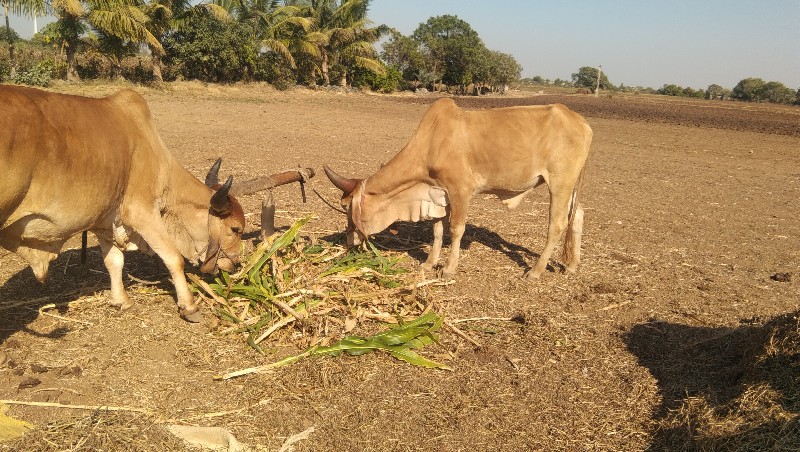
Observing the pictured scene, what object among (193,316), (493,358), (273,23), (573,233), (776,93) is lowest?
(493,358)

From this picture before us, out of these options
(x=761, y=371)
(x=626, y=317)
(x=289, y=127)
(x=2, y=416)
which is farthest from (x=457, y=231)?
(x=289, y=127)

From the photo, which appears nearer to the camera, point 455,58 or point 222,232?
point 222,232

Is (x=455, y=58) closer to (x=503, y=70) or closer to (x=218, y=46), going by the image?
(x=503, y=70)

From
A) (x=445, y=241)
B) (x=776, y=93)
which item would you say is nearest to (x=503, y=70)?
(x=776, y=93)

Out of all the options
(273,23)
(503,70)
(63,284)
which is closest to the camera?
(63,284)

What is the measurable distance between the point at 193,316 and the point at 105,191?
52.1 inches

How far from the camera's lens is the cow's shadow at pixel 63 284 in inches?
212

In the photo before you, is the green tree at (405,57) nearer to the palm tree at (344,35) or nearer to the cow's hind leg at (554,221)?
the palm tree at (344,35)

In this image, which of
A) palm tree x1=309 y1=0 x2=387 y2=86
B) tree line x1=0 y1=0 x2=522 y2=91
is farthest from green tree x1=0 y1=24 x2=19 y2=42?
palm tree x1=309 y1=0 x2=387 y2=86

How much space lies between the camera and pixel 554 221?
7035mm

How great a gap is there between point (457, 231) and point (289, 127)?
13.5 metres

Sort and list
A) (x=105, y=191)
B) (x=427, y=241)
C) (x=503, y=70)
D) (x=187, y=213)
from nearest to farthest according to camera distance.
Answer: (x=105, y=191)
(x=187, y=213)
(x=427, y=241)
(x=503, y=70)

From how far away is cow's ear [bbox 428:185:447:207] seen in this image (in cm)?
708

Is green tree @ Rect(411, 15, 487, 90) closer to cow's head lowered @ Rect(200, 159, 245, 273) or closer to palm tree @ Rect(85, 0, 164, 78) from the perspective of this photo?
palm tree @ Rect(85, 0, 164, 78)
